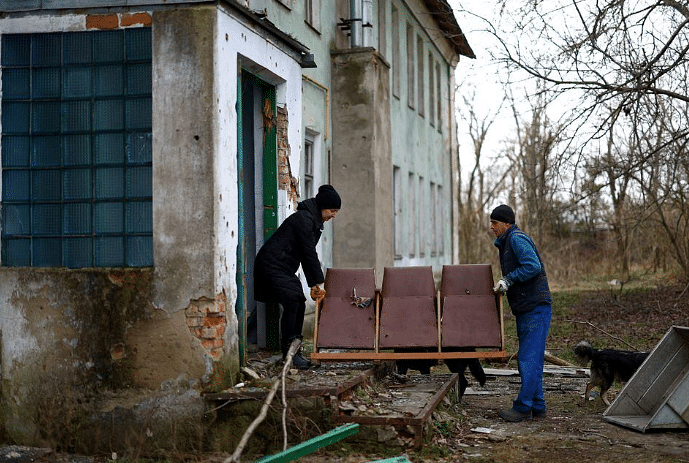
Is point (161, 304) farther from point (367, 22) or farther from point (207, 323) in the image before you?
point (367, 22)

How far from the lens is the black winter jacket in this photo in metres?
10.1

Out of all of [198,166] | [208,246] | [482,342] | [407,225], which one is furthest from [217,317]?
[407,225]

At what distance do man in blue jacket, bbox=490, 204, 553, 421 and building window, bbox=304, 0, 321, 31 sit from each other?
284 inches

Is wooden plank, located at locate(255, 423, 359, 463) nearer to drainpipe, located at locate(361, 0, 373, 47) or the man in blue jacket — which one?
the man in blue jacket

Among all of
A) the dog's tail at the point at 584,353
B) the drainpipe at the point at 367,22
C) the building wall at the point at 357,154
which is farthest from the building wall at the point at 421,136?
the dog's tail at the point at 584,353

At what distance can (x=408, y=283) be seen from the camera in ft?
35.2

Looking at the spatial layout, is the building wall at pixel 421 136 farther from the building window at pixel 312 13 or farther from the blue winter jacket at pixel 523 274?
the blue winter jacket at pixel 523 274

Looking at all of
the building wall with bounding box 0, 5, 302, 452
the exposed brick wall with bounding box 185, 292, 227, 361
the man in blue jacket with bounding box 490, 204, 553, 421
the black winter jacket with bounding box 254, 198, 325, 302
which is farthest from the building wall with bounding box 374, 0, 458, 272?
the exposed brick wall with bounding box 185, 292, 227, 361

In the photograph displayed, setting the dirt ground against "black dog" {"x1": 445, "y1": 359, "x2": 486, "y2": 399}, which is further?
"black dog" {"x1": 445, "y1": 359, "x2": 486, "y2": 399}

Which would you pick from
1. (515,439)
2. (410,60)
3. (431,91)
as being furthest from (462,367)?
(431,91)

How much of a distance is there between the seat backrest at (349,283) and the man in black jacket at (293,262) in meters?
0.48

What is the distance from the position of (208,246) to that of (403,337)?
8.33ft

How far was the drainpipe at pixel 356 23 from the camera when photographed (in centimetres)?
1772

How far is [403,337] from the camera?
10.3 meters
